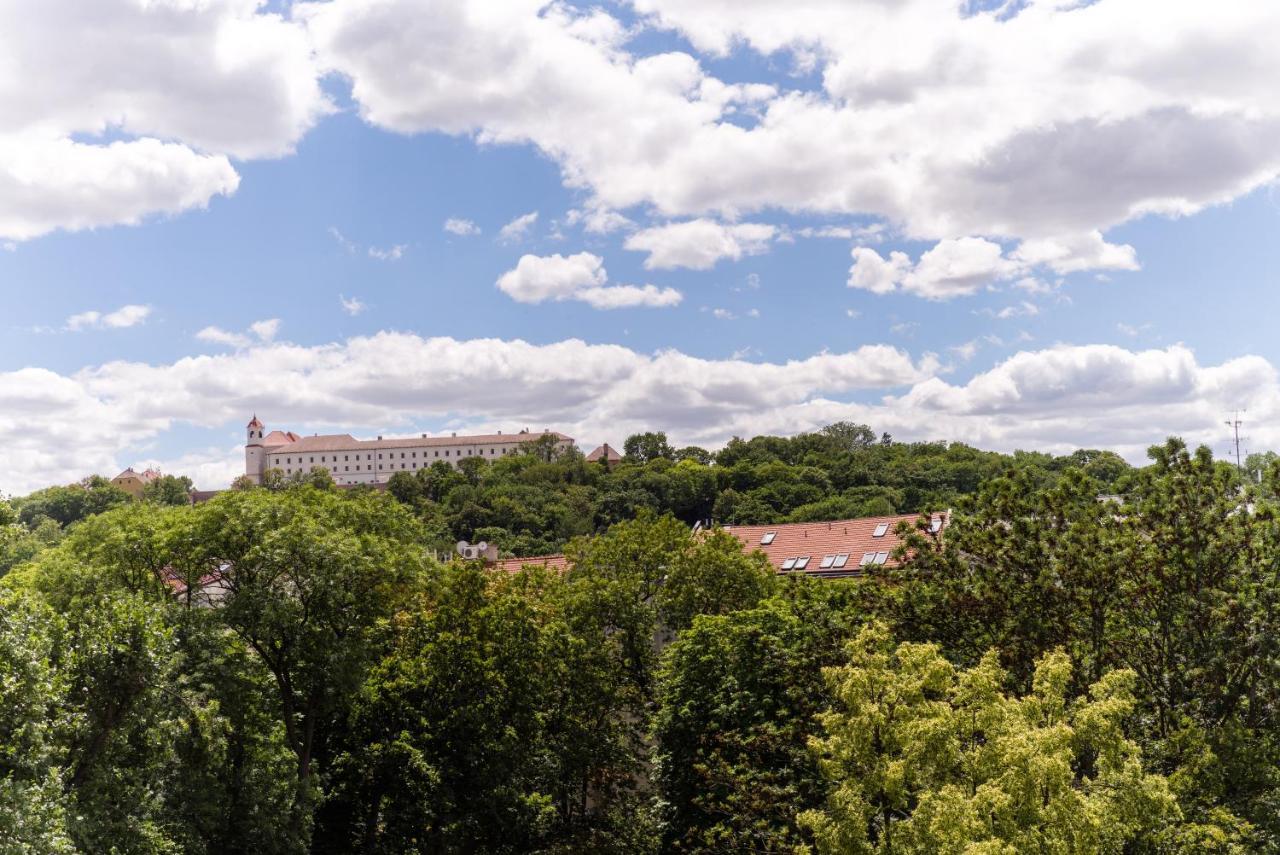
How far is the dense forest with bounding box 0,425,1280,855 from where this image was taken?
50.0ft

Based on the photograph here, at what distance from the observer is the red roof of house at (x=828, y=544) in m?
50.9

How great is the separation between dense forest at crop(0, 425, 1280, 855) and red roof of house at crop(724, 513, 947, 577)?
51.6 feet

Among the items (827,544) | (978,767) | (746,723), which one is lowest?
(746,723)

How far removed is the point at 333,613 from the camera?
25250mm

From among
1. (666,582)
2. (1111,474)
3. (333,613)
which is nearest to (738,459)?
(1111,474)

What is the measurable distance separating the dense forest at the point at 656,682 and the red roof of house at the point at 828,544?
15.7 meters

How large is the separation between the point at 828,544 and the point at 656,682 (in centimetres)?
2376

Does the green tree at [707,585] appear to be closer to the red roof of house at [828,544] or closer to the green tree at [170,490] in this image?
the red roof of house at [828,544]

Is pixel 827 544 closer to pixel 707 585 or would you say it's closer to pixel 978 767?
pixel 707 585

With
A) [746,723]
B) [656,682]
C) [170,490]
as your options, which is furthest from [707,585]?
[170,490]

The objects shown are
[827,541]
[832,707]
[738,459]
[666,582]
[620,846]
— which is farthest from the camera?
[738,459]

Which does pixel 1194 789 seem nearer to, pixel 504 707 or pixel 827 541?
pixel 504 707

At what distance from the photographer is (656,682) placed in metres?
31.5

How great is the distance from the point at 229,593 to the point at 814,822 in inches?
648
